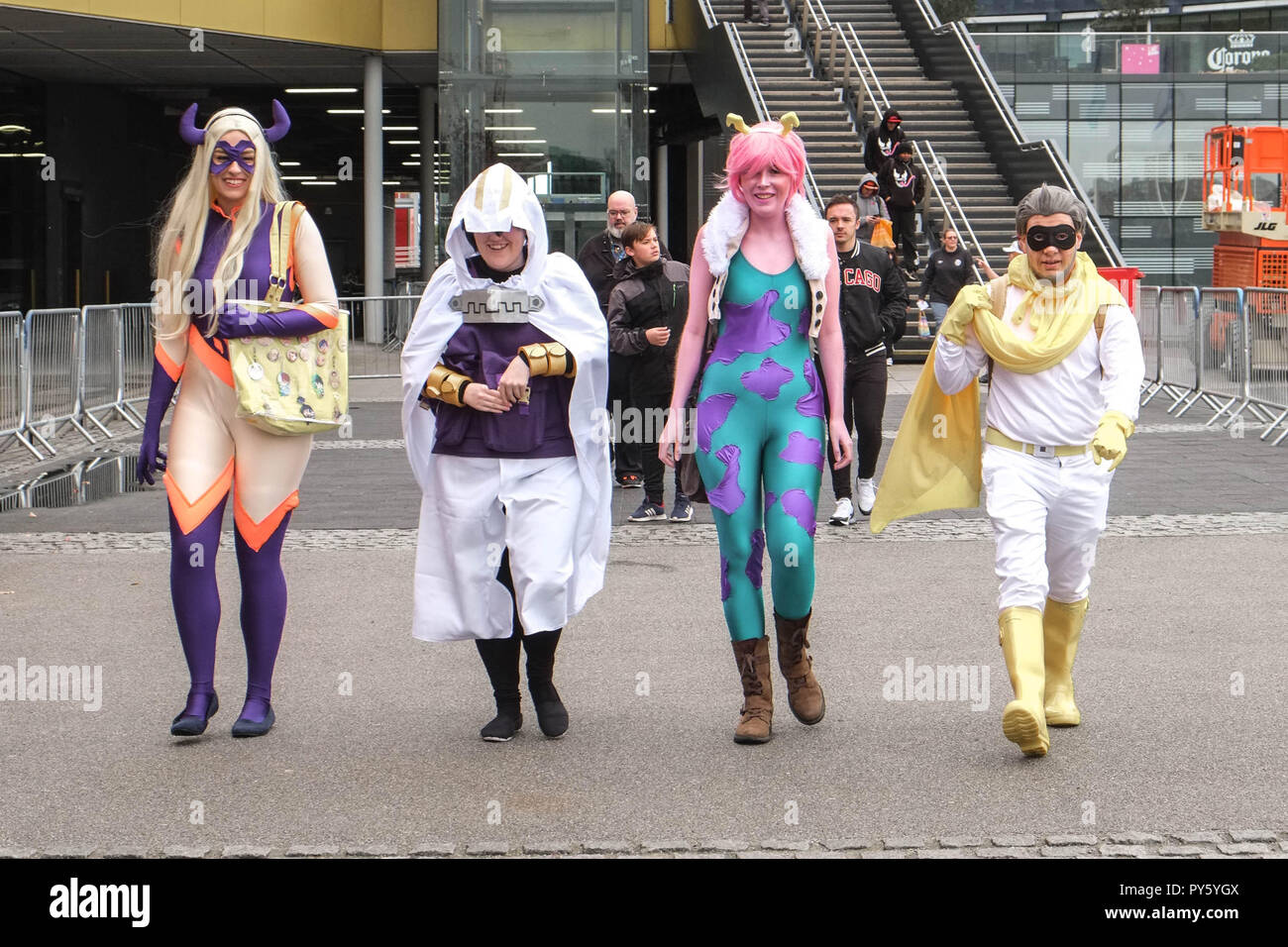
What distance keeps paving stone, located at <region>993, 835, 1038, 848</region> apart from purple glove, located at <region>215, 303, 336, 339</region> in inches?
111

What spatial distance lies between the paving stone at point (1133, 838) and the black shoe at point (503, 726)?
2056mm

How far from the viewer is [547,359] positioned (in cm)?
552

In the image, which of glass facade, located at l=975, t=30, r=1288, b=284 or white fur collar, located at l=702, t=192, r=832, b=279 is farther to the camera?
glass facade, located at l=975, t=30, r=1288, b=284

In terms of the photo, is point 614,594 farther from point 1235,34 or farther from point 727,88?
point 1235,34

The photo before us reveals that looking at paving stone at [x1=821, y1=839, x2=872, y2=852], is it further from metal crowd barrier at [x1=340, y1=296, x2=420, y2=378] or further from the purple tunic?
metal crowd barrier at [x1=340, y1=296, x2=420, y2=378]

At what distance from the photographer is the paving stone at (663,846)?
455 cm

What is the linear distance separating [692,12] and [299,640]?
81.0 ft

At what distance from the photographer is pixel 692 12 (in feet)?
99.7

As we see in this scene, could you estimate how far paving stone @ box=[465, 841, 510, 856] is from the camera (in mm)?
4539

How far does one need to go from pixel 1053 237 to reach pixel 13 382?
1066 cm

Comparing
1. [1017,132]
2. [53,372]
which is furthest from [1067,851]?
[1017,132]

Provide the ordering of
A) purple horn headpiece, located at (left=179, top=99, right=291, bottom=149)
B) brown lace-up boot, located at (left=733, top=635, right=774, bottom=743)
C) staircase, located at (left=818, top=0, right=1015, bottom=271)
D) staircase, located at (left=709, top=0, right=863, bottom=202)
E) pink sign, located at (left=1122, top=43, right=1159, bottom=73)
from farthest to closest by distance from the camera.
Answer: pink sign, located at (left=1122, top=43, right=1159, bottom=73) → staircase, located at (left=709, top=0, right=863, bottom=202) → staircase, located at (left=818, top=0, right=1015, bottom=271) → purple horn headpiece, located at (left=179, top=99, right=291, bottom=149) → brown lace-up boot, located at (left=733, top=635, right=774, bottom=743)

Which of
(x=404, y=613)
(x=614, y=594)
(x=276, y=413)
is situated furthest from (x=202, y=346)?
(x=614, y=594)

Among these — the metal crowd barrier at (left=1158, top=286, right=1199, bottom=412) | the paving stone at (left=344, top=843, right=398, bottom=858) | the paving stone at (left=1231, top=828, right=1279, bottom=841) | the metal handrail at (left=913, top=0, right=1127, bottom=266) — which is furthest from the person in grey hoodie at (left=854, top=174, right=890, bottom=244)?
the paving stone at (left=344, top=843, right=398, bottom=858)
